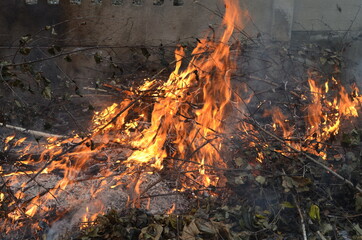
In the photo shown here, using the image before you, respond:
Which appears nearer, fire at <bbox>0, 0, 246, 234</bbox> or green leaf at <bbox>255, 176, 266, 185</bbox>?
green leaf at <bbox>255, 176, 266, 185</bbox>

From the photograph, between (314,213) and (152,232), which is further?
(314,213)

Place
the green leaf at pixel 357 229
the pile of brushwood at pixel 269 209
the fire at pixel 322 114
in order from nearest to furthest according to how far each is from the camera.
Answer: the pile of brushwood at pixel 269 209 → the green leaf at pixel 357 229 → the fire at pixel 322 114

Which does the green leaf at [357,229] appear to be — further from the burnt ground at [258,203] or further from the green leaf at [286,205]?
the green leaf at [286,205]

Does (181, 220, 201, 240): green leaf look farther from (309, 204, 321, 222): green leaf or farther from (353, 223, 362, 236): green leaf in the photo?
(353, 223, 362, 236): green leaf

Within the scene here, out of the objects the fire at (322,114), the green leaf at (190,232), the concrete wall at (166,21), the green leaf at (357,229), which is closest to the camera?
the green leaf at (190,232)

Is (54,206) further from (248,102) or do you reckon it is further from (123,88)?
(248,102)

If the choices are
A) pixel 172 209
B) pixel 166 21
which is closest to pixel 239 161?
pixel 172 209

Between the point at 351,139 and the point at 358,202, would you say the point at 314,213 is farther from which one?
the point at 351,139

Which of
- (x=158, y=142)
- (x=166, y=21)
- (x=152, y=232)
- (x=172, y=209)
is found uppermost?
(x=166, y=21)

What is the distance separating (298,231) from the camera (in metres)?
3.95

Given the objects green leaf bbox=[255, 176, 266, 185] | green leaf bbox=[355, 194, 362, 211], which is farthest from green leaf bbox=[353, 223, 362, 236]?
green leaf bbox=[255, 176, 266, 185]

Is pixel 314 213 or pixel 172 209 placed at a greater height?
pixel 314 213

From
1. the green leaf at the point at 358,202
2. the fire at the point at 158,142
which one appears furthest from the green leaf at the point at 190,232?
the green leaf at the point at 358,202

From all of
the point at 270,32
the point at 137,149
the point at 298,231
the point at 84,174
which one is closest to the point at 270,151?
the point at 298,231
